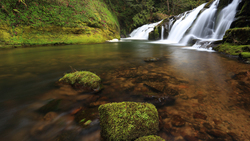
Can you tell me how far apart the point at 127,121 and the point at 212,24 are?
14.2 m

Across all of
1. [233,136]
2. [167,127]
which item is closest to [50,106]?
[167,127]

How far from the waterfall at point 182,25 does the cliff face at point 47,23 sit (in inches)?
421

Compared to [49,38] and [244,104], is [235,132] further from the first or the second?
[49,38]

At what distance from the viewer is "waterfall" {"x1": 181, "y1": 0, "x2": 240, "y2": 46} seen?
976 cm

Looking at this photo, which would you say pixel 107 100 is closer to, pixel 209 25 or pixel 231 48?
Answer: pixel 231 48

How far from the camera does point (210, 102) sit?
2131 millimetres

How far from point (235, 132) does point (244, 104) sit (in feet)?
3.09

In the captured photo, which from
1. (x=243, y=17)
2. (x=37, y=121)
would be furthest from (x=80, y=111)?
(x=243, y=17)

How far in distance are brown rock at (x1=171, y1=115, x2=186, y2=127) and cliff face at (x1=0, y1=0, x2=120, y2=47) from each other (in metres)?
14.7

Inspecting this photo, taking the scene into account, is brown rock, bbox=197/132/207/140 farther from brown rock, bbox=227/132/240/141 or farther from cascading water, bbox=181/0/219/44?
cascading water, bbox=181/0/219/44

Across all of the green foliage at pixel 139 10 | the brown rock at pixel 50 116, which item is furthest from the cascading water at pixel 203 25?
the green foliage at pixel 139 10

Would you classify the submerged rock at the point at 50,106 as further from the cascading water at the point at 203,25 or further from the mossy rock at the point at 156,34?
the mossy rock at the point at 156,34

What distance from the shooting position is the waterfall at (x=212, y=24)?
32.0 ft

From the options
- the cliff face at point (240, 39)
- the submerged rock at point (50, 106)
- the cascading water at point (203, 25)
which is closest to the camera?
the submerged rock at point (50, 106)
